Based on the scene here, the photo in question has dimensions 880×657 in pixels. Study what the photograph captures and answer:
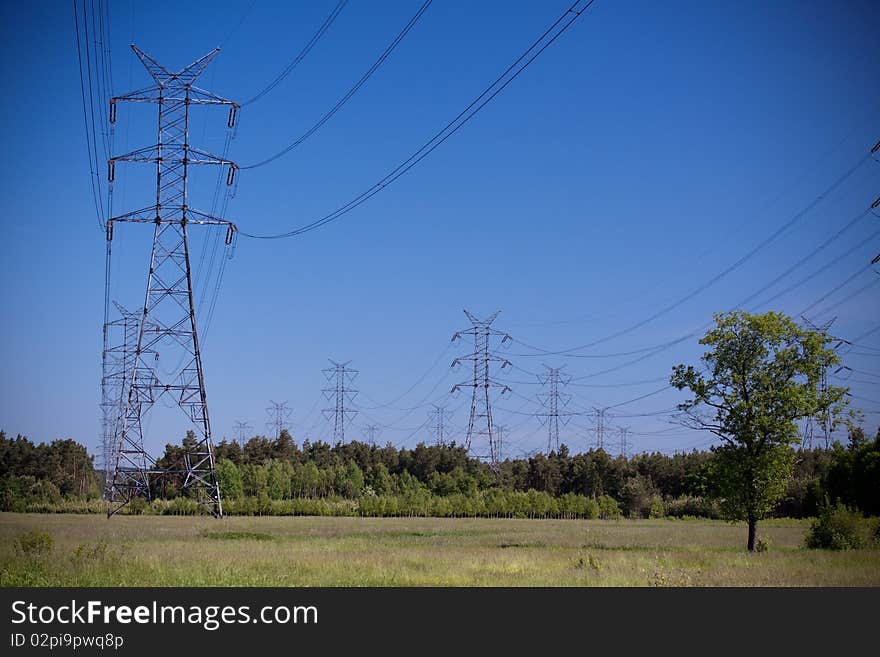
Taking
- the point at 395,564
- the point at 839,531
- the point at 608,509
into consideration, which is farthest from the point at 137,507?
the point at 608,509

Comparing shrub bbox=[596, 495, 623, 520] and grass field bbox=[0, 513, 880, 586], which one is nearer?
grass field bbox=[0, 513, 880, 586]

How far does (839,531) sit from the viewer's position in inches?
1593

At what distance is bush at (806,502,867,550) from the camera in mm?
39938

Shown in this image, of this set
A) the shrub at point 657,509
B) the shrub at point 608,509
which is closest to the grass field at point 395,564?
the shrub at point 657,509

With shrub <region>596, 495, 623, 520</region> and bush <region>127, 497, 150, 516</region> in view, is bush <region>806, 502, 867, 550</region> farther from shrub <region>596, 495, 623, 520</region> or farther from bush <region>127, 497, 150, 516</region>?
shrub <region>596, 495, 623, 520</region>

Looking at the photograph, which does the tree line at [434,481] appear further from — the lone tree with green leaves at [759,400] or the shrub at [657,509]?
the lone tree with green leaves at [759,400]

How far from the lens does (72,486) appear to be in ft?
382

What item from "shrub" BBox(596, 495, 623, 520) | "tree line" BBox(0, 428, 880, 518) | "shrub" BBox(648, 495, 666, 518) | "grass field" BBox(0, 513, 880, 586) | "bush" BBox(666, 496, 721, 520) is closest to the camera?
"grass field" BBox(0, 513, 880, 586)

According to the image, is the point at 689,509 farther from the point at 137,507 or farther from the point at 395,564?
the point at 395,564

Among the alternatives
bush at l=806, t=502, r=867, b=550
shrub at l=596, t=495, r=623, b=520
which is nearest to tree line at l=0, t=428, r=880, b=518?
shrub at l=596, t=495, r=623, b=520

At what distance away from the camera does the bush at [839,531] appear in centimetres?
3994
